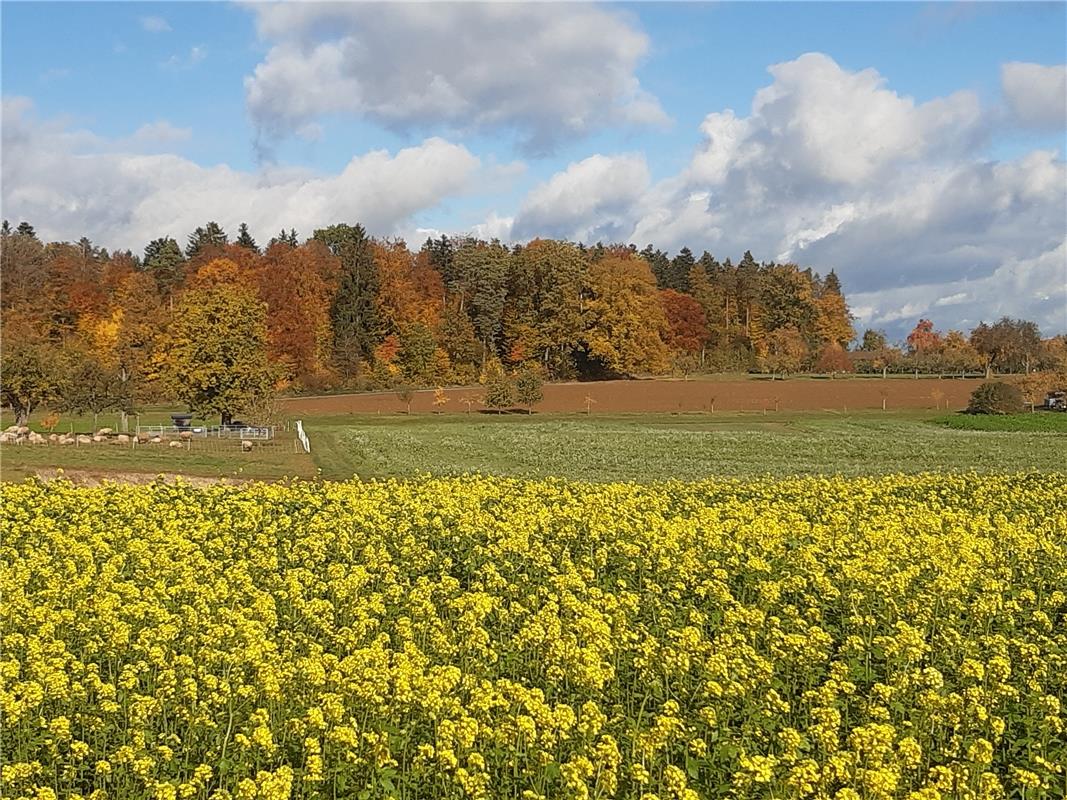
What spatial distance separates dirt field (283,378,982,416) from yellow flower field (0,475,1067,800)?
196 ft

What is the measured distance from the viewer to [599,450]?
4588 cm

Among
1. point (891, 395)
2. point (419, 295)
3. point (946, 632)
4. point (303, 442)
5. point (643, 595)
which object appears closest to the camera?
point (946, 632)

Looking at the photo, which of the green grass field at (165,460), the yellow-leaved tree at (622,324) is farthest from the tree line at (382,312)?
the green grass field at (165,460)

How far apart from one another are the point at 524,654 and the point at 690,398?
71.4m

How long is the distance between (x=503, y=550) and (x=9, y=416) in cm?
6176

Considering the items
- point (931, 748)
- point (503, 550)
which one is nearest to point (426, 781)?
point (931, 748)

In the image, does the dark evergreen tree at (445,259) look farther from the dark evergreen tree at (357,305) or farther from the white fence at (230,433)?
the white fence at (230,433)

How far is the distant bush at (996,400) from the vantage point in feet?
246

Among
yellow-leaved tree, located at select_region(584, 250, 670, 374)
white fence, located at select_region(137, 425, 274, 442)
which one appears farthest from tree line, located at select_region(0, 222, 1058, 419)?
white fence, located at select_region(137, 425, 274, 442)

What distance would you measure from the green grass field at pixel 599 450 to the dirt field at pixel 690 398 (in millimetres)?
7891

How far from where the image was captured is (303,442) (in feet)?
150

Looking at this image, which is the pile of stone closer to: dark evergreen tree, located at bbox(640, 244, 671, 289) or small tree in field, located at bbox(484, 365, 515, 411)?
small tree in field, located at bbox(484, 365, 515, 411)

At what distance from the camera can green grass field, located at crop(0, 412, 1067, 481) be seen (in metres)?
35.2

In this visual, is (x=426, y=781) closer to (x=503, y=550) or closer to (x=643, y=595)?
(x=643, y=595)
